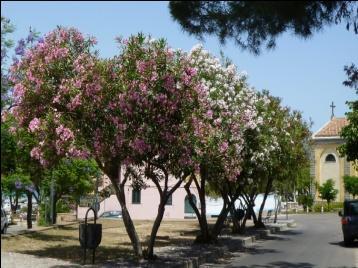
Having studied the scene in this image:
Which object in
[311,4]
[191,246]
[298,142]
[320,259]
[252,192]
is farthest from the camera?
[252,192]

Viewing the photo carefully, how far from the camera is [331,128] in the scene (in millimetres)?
79750

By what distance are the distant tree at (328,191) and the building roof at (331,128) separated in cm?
856

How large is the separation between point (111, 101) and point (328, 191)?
195 ft

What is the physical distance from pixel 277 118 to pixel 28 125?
14.0 metres

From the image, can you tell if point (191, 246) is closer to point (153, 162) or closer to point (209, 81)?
point (209, 81)

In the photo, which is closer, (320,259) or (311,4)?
(311,4)

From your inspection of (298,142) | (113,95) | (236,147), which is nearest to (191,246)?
(236,147)

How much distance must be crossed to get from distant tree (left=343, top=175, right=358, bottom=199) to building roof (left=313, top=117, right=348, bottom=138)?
26.0 feet

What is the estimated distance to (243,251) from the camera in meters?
21.2

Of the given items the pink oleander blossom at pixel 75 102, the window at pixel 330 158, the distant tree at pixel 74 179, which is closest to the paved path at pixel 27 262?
the pink oleander blossom at pixel 75 102

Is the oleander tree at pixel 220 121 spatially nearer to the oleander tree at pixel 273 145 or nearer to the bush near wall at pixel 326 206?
the oleander tree at pixel 273 145

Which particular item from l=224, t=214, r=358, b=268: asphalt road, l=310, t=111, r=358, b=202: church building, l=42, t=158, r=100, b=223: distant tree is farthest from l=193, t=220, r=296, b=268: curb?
l=310, t=111, r=358, b=202: church building

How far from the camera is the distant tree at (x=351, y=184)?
6900cm

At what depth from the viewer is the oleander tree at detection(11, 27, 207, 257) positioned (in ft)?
45.0
